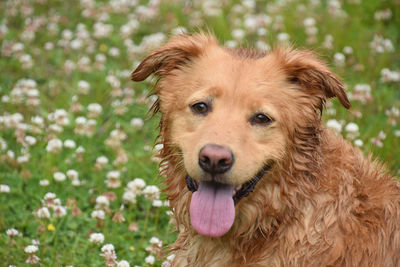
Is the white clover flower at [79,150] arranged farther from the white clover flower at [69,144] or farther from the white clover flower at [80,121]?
the white clover flower at [80,121]

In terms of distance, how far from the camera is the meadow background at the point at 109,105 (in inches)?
209

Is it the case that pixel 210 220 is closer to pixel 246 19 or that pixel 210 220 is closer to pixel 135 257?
pixel 135 257

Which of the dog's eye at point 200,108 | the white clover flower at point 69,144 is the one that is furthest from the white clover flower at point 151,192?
the dog's eye at point 200,108

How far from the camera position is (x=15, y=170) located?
234 inches

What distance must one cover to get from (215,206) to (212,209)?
0.09 feet

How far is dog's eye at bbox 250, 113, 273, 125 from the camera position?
3.98m

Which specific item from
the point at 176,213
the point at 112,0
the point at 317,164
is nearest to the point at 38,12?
the point at 112,0

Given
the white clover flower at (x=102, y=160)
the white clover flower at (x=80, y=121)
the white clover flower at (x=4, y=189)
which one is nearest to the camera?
the white clover flower at (x=4, y=189)

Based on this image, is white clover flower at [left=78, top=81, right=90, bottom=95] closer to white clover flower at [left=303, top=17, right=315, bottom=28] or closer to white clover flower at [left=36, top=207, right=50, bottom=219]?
white clover flower at [left=36, top=207, right=50, bottom=219]

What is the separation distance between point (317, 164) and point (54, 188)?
277cm

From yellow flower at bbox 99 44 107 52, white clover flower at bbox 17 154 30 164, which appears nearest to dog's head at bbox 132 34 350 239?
white clover flower at bbox 17 154 30 164

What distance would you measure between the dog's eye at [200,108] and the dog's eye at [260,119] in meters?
0.31

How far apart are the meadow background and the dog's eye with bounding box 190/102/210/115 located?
4.21 ft

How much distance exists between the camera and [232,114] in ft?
12.9
